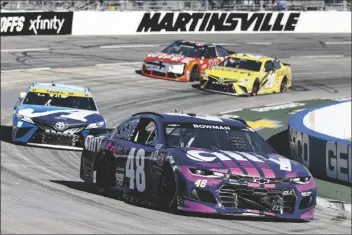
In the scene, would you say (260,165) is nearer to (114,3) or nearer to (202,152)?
(202,152)

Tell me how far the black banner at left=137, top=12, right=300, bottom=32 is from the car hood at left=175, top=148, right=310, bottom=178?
3292 cm

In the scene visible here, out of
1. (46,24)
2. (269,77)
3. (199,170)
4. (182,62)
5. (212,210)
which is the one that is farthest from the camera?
(46,24)

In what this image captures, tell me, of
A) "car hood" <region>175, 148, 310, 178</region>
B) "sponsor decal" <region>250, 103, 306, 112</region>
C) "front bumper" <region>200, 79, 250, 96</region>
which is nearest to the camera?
"car hood" <region>175, 148, 310, 178</region>

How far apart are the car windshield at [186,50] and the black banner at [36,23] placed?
9803mm

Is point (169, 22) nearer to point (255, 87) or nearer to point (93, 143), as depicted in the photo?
point (255, 87)

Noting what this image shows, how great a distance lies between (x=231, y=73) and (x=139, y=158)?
17.7m

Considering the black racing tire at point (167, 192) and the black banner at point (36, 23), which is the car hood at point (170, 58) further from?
the black racing tire at point (167, 192)

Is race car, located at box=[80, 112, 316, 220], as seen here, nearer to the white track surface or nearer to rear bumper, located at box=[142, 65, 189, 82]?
the white track surface

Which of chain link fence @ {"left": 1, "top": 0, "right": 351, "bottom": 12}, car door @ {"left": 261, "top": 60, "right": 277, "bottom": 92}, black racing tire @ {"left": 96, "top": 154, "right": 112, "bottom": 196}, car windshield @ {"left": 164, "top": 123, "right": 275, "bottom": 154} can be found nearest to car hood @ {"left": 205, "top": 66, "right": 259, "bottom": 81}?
car door @ {"left": 261, "top": 60, "right": 277, "bottom": 92}

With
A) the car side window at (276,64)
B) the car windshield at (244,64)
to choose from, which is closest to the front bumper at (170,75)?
the car windshield at (244,64)

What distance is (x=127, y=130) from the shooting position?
42.3 ft

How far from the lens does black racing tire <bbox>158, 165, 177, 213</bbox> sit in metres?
11.3

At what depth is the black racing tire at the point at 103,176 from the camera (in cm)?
1283

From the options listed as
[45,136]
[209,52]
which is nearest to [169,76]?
[209,52]
